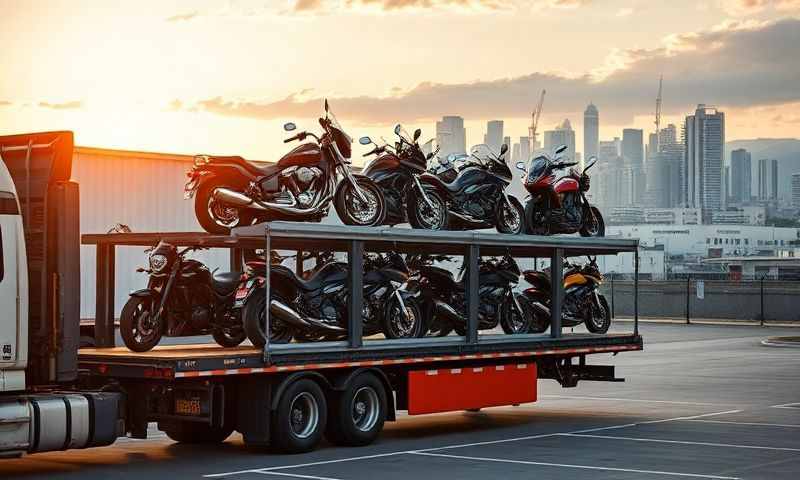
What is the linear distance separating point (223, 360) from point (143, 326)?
1512 millimetres

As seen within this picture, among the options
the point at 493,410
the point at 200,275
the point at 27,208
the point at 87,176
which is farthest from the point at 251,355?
the point at 87,176

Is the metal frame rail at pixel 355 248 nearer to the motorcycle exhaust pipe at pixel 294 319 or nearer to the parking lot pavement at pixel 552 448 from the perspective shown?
the motorcycle exhaust pipe at pixel 294 319

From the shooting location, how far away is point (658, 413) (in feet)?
67.6

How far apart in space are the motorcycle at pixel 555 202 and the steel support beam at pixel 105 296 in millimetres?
6581

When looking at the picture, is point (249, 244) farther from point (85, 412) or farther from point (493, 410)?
point (493, 410)

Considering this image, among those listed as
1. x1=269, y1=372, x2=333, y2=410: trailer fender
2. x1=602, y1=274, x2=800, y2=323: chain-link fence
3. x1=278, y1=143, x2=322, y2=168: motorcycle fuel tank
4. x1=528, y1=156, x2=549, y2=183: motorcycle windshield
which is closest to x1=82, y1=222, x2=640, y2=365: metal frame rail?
x1=269, y1=372, x2=333, y2=410: trailer fender

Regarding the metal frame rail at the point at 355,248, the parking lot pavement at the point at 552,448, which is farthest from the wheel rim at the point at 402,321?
the parking lot pavement at the point at 552,448

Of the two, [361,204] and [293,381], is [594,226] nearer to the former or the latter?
[361,204]

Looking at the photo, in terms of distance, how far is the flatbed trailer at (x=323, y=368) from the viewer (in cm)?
1455

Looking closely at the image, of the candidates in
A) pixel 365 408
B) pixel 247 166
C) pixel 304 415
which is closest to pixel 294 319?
pixel 304 415

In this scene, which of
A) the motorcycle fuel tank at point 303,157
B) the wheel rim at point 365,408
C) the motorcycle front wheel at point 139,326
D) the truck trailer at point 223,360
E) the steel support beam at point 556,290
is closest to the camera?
the truck trailer at point 223,360

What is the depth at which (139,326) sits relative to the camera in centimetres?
1541

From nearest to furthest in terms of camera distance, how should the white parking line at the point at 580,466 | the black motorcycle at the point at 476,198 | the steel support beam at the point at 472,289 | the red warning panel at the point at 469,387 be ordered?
the white parking line at the point at 580,466 < the red warning panel at the point at 469,387 < the steel support beam at the point at 472,289 < the black motorcycle at the point at 476,198

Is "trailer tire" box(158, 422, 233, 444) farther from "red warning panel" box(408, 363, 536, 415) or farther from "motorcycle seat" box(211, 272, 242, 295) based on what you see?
"red warning panel" box(408, 363, 536, 415)
